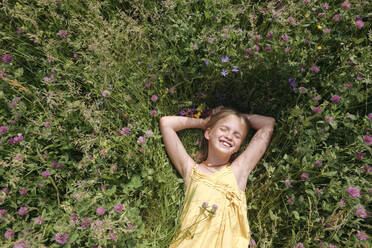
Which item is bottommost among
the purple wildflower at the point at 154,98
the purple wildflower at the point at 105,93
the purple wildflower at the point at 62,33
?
the purple wildflower at the point at 105,93

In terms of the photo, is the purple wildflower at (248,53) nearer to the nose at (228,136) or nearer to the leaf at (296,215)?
the nose at (228,136)

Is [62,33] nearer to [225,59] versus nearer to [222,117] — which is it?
[225,59]

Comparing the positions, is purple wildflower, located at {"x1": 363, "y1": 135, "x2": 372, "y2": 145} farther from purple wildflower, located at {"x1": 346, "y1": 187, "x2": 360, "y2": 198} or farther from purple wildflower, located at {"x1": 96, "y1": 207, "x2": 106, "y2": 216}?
purple wildflower, located at {"x1": 96, "y1": 207, "x2": 106, "y2": 216}

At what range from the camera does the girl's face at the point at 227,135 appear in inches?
105

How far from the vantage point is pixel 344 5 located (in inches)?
97.1

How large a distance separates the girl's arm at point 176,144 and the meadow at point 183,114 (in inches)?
3.9

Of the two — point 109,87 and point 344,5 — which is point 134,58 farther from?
point 344,5

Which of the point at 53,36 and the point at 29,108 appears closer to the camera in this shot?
the point at 29,108

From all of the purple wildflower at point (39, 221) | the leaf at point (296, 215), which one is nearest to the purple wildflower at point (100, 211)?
the purple wildflower at point (39, 221)

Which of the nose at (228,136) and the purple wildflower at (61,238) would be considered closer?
the purple wildflower at (61,238)

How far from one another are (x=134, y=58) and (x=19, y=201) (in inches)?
76.2

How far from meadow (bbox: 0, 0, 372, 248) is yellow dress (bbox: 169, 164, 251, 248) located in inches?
7.2

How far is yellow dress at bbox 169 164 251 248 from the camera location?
7.97ft

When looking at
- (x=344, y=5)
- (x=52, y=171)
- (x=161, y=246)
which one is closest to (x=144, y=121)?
(x=52, y=171)
